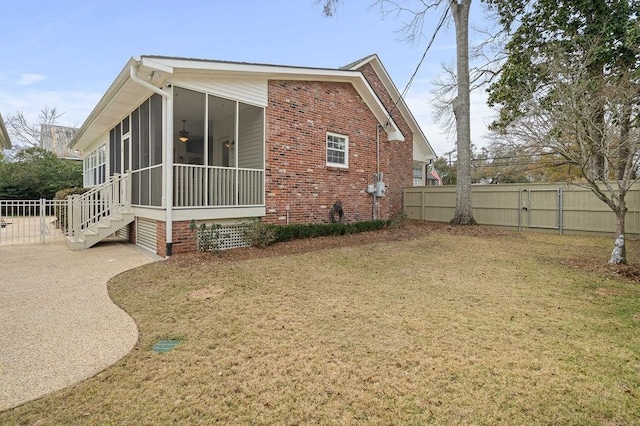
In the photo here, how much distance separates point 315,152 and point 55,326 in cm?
795

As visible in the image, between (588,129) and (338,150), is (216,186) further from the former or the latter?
(588,129)

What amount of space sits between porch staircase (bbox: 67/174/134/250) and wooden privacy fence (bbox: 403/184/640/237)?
42.1 feet

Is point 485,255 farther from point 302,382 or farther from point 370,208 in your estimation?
point 302,382

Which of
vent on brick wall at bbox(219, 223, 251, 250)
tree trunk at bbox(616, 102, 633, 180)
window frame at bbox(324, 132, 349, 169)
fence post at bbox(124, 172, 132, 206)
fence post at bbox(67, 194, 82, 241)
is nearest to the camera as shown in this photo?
tree trunk at bbox(616, 102, 633, 180)

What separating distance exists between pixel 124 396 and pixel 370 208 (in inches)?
423

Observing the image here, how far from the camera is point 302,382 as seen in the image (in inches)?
104

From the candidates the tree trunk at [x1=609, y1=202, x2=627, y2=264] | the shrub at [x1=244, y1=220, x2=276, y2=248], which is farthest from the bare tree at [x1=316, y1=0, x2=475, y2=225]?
the shrub at [x1=244, y1=220, x2=276, y2=248]

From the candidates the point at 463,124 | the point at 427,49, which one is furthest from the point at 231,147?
the point at 463,124

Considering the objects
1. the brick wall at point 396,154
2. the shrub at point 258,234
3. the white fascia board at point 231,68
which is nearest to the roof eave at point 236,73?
the white fascia board at point 231,68

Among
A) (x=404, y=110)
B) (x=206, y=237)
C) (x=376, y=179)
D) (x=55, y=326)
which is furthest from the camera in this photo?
(x=404, y=110)

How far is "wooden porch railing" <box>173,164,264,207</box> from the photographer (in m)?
7.71

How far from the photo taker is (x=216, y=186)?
8.31 meters

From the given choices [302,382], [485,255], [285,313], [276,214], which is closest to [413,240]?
[485,255]

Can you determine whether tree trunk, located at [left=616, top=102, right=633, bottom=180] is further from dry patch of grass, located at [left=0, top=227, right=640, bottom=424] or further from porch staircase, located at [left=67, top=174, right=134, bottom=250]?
porch staircase, located at [left=67, top=174, right=134, bottom=250]
